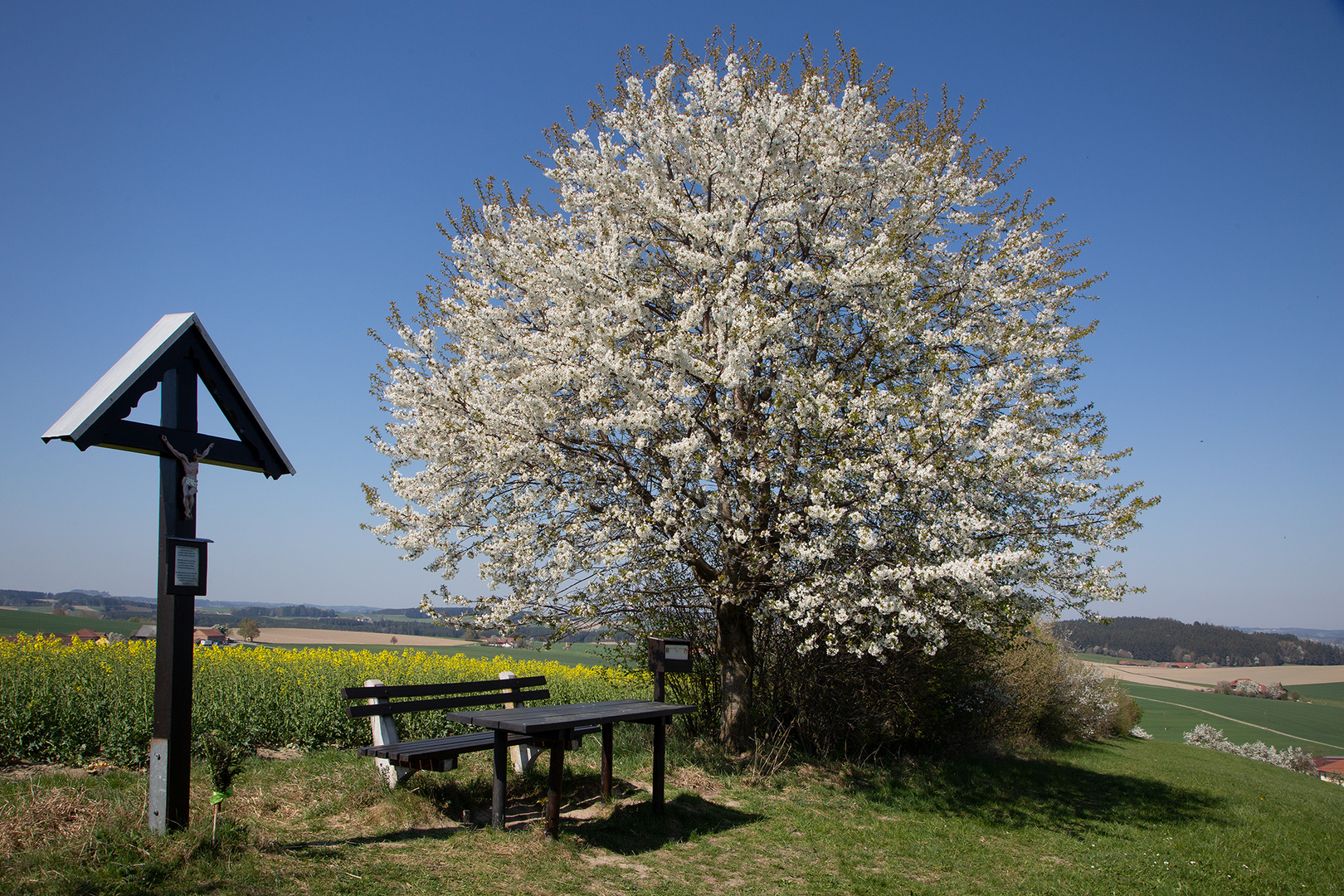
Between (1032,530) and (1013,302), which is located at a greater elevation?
(1013,302)

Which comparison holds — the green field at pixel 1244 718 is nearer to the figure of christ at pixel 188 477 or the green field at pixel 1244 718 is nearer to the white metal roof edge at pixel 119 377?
the figure of christ at pixel 188 477

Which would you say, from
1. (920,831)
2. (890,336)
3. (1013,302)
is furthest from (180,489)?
(1013,302)

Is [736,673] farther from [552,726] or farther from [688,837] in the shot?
[552,726]

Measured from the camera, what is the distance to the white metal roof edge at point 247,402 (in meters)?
4.91

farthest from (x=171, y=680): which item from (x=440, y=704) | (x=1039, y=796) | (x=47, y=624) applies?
(x=47, y=624)

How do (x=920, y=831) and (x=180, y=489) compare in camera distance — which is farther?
(x=920, y=831)

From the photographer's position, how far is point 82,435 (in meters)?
4.07

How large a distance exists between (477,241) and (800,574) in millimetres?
6065

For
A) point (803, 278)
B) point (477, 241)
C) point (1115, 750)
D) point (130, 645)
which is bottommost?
point (1115, 750)

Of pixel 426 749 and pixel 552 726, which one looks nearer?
pixel 552 726

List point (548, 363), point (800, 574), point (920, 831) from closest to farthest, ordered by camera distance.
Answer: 1. point (920, 831)
2. point (800, 574)
3. point (548, 363)

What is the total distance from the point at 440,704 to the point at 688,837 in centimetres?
238

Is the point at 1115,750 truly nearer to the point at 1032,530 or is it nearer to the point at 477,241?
the point at 1032,530

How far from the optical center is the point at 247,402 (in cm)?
518
